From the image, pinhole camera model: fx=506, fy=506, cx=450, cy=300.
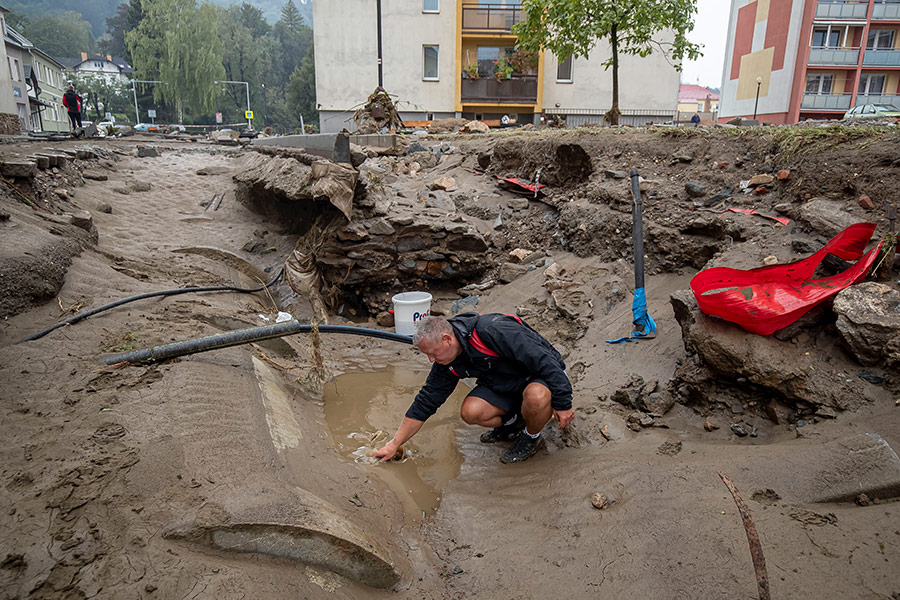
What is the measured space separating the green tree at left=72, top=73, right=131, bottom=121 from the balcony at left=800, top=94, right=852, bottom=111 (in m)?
60.9

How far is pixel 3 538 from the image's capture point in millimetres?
1927

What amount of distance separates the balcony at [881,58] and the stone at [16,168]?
33656mm

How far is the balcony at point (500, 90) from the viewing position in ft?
74.2

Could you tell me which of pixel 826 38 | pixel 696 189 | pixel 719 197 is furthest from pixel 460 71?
pixel 719 197

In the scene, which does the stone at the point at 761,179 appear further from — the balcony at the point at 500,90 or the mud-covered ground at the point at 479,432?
the balcony at the point at 500,90

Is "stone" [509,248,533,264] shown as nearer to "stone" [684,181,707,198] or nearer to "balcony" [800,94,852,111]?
"stone" [684,181,707,198]

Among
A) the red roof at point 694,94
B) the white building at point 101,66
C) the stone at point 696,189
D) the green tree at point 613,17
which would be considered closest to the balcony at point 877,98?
the green tree at point 613,17

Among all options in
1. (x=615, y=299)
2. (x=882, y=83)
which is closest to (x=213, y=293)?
(x=615, y=299)

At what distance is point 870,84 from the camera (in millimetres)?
26156

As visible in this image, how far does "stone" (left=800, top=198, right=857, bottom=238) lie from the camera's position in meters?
4.14

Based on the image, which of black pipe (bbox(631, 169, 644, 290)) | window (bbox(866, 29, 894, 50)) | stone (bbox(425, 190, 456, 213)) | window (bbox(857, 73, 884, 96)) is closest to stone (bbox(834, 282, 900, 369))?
black pipe (bbox(631, 169, 644, 290))

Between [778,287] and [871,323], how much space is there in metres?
0.52

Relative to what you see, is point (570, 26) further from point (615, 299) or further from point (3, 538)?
point (3, 538)

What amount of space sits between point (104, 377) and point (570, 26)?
408 inches
